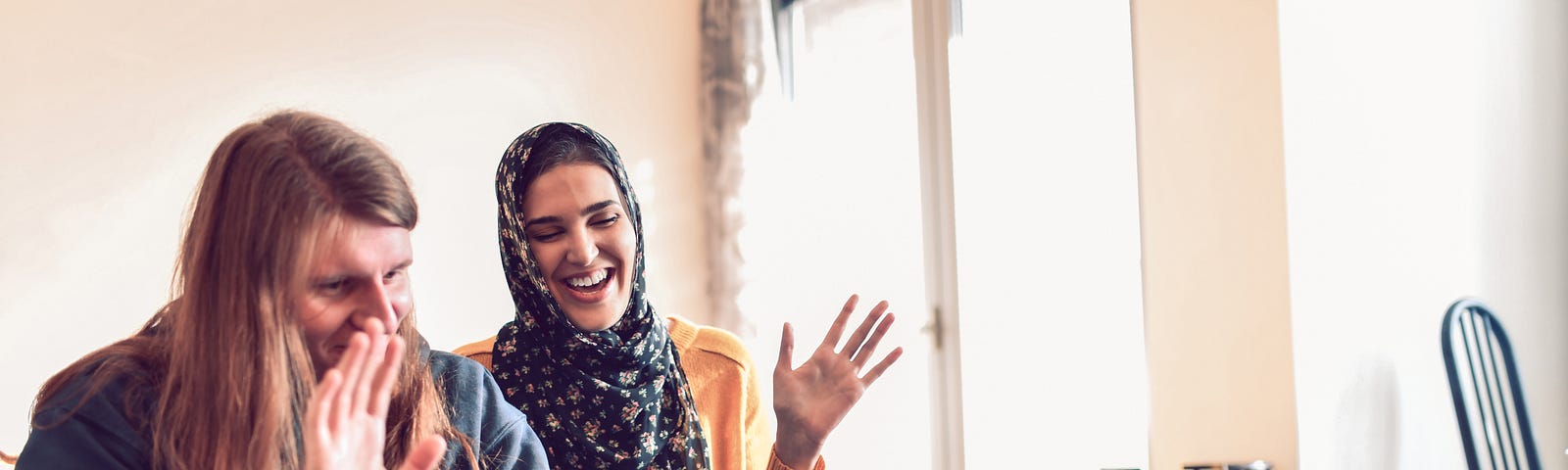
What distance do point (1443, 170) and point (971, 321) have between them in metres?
1.09

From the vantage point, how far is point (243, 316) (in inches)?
48.1

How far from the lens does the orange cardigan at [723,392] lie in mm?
1988

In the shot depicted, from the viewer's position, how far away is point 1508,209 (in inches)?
102

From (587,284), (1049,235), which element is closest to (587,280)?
(587,284)

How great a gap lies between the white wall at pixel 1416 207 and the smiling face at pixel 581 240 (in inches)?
47.1

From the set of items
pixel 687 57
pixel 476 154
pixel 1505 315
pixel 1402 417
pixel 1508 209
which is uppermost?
pixel 687 57

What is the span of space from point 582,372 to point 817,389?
1.13 feet

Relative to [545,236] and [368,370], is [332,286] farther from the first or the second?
[545,236]

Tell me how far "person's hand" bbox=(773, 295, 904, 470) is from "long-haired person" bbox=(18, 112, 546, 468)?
2.17 ft

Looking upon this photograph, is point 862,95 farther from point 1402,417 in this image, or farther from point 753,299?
point 1402,417

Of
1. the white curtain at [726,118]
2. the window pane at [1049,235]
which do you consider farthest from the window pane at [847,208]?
the window pane at [1049,235]

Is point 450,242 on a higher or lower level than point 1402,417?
higher

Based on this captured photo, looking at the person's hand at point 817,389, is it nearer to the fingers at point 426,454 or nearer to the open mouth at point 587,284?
the open mouth at point 587,284

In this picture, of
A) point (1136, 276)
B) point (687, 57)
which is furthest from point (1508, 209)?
point (687, 57)
